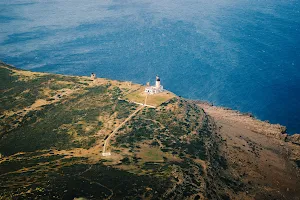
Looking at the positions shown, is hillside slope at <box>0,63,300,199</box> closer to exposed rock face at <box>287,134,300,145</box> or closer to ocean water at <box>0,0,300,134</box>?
exposed rock face at <box>287,134,300,145</box>

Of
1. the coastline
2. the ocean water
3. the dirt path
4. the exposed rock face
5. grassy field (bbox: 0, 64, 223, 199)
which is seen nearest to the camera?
grassy field (bbox: 0, 64, 223, 199)

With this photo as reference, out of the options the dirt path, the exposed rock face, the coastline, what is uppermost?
the dirt path

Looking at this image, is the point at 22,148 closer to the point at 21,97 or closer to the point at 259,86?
the point at 21,97

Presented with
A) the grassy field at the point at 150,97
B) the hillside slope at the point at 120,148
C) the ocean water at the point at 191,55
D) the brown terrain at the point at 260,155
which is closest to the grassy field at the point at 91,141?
the hillside slope at the point at 120,148

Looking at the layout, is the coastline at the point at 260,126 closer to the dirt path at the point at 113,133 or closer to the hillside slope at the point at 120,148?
the hillside slope at the point at 120,148

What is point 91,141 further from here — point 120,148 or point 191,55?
point 191,55

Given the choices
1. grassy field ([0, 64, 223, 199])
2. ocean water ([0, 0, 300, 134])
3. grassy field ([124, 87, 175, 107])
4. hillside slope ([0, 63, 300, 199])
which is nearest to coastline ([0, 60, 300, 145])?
hillside slope ([0, 63, 300, 199])
